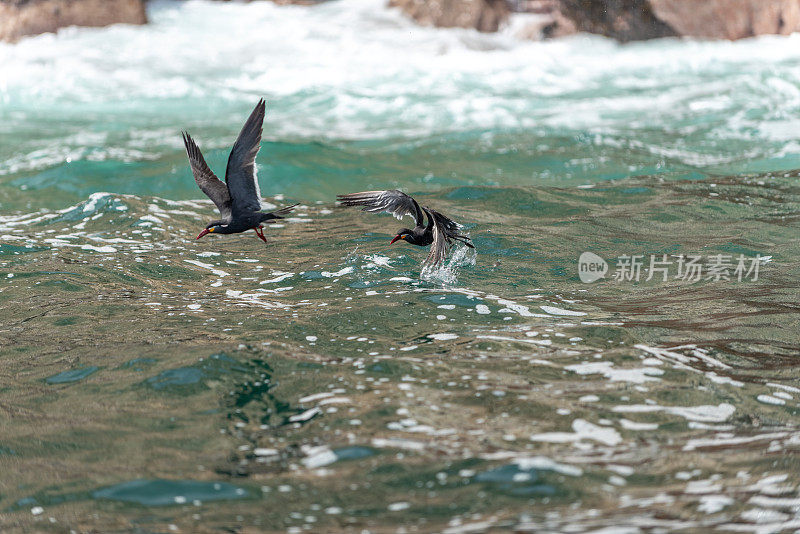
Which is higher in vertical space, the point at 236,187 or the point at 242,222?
the point at 236,187

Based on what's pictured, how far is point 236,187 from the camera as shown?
6.46 metres

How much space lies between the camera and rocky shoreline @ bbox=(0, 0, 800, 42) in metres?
19.8

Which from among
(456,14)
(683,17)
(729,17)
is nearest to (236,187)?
(456,14)

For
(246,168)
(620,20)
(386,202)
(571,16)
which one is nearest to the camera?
(386,202)

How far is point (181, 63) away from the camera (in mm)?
→ 19203

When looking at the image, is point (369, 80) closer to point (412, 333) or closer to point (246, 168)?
point (246, 168)

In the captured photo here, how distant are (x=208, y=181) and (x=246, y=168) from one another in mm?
→ 284

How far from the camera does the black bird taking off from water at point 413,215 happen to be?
6.29 m

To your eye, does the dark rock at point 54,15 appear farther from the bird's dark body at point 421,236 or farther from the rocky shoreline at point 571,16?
the bird's dark body at point 421,236

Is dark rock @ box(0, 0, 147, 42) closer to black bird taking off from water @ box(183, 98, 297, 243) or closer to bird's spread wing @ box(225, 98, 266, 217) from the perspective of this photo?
black bird taking off from water @ box(183, 98, 297, 243)

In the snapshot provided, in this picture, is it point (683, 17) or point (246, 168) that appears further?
point (683, 17)

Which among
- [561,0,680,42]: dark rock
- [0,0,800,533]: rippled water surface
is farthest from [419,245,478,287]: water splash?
[561,0,680,42]: dark rock

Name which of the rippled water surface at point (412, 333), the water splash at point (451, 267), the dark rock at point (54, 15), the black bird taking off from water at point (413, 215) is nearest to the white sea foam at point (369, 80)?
the rippled water surface at point (412, 333)

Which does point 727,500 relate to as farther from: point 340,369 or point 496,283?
point 496,283
